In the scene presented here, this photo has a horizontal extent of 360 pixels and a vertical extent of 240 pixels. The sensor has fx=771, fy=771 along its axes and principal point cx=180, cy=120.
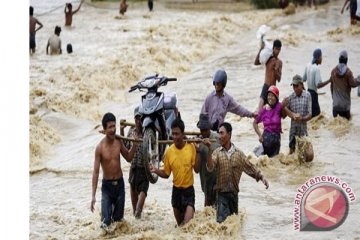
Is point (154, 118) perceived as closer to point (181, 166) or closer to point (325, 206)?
point (181, 166)

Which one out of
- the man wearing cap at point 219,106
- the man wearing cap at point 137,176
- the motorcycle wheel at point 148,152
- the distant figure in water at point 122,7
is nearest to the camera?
the motorcycle wheel at point 148,152

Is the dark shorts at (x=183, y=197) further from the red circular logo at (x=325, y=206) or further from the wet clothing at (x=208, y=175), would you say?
the red circular logo at (x=325, y=206)

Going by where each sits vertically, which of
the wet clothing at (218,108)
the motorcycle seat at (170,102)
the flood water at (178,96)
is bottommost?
the flood water at (178,96)

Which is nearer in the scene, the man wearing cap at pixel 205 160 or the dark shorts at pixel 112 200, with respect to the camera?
the man wearing cap at pixel 205 160

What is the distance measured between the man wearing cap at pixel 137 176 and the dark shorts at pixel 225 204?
3.19 ft

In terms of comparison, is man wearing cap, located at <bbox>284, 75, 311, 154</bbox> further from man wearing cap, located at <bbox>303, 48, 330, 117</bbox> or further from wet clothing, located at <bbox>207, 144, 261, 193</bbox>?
wet clothing, located at <bbox>207, 144, 261, 193</bbox>

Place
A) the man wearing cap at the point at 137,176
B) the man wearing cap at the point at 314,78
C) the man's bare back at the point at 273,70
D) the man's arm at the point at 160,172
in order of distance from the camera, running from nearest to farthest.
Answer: the man's arm at the point at 160,172
the man wearing cap at the point at 137,176
the man's bare back at the point at 273,70
the man wearing cap at the point at 314,78

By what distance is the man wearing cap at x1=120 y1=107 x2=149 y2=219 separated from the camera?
6.95 meters

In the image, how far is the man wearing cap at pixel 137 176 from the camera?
695 cm

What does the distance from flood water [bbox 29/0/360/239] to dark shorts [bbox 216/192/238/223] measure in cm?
14

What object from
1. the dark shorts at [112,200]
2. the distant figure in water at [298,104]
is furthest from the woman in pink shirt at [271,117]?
the dark shorts at [112,200]
